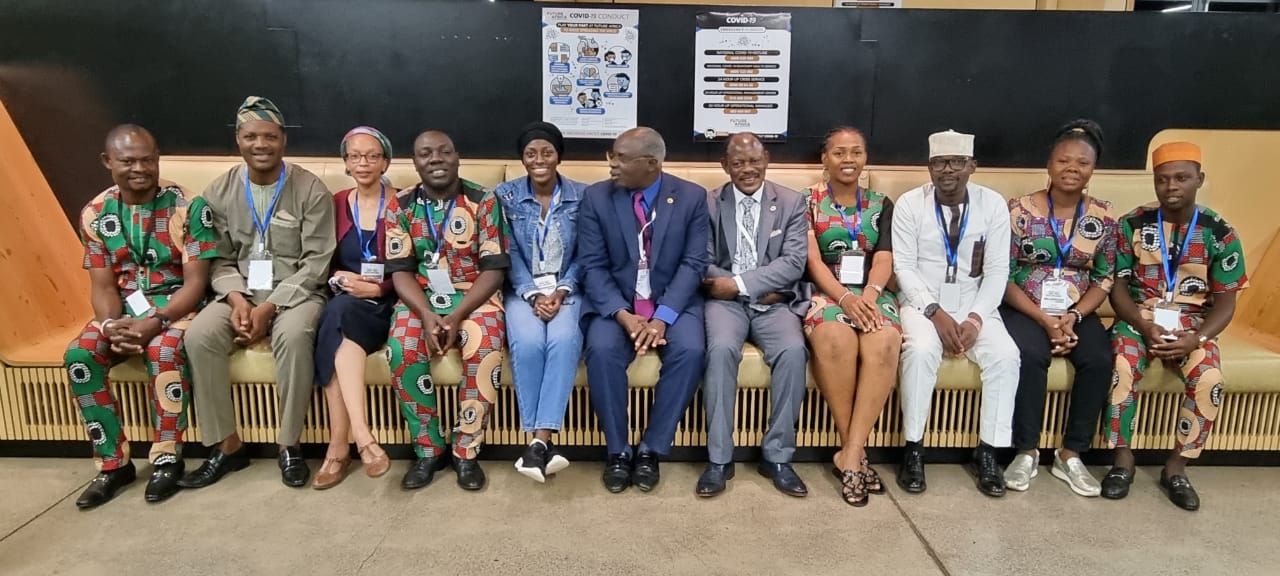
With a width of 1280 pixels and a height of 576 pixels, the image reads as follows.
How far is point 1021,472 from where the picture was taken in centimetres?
284

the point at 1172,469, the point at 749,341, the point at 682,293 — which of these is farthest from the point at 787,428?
the point at 1172,469

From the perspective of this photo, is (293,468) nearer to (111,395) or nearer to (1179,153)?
(111,395)

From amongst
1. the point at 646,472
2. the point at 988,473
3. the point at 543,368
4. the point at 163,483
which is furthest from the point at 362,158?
the point at 988,473

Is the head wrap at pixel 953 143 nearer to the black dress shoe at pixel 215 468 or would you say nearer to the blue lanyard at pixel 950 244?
the blue lanyard at pixel 950 244

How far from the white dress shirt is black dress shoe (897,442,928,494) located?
0.55m

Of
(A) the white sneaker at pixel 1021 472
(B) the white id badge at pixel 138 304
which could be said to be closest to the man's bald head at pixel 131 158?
(B) the white id badge at pixel 138 304

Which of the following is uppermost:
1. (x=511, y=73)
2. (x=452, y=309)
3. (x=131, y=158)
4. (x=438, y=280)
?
(x=511, y=73)

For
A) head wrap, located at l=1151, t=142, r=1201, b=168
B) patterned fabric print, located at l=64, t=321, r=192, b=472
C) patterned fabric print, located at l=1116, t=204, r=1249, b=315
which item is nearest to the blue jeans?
patterned fabric print, located at l=64, t=321, r=192, b=472

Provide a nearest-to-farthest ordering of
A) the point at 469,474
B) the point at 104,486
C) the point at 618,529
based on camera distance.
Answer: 1. the point at 618,529
2. the point at 104,486
3. the point at 469,474

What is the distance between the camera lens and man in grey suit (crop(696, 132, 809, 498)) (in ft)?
9.17

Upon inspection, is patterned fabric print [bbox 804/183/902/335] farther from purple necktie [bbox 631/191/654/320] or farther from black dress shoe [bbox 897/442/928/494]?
purple necktie [bbox 631/191/654/320]

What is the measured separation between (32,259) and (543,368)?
2.21 m

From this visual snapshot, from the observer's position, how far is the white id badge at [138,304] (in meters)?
2.86

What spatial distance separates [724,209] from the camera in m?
3.14
